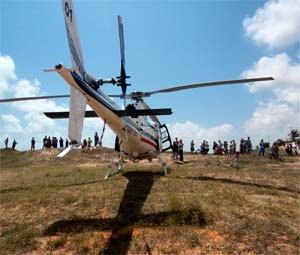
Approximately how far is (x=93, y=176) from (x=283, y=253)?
11763 millimetres

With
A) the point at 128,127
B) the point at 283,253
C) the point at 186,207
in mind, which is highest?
the point at 128,127

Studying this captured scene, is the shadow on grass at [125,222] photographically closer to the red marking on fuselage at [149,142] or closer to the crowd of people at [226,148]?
the red marking on fuselage at [149,142]

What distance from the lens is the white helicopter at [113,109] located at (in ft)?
A: 32.3

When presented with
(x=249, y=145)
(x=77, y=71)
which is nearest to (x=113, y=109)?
(x=77, y=71)

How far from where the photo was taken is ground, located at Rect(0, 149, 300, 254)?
27.2ft

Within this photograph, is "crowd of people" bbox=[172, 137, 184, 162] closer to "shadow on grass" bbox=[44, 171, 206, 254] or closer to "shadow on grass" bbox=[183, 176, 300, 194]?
"shadow on grass" bbox=[183, 176, 300, 194]

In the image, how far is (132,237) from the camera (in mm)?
8711

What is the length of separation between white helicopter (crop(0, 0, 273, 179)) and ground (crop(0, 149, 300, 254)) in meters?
2.02

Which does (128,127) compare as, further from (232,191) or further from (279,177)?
(279,177)

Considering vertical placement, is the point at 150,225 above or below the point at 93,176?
below

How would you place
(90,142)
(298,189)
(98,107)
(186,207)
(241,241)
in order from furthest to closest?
(90,142) → (298,189) → (98,107) → (186,207) → (241,241)

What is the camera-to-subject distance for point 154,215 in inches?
401

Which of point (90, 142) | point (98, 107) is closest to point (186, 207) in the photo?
point (98, 107)

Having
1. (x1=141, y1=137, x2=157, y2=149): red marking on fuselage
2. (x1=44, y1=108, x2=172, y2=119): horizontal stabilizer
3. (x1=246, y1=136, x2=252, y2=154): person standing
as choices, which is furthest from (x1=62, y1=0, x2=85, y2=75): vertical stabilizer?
(x1=246, y1=136, x2=252, y2=154): person standing
